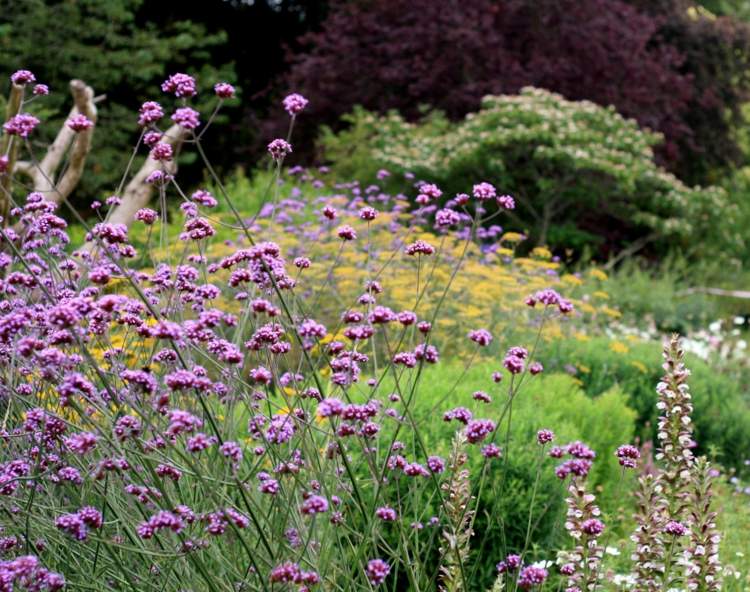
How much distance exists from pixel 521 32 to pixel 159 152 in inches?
465

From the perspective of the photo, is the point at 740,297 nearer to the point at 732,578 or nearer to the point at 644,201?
the point at 644,201

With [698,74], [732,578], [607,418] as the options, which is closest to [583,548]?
[732,578]

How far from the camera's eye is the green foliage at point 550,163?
11.3 m

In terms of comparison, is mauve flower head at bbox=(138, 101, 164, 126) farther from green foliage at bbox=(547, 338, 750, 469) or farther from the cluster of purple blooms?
green foliage at bbox=(547, 338, 750, 469)

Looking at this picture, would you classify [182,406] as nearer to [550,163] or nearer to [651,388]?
[651,388]

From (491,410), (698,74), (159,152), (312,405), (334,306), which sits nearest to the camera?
(159,152)

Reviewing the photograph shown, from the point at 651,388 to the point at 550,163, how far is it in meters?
5.62

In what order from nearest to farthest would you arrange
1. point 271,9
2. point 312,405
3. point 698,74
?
point 312,405
point 698,74
point 271,9

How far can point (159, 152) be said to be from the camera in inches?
84.5

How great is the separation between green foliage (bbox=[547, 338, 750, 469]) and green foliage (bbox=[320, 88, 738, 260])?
4654 mm

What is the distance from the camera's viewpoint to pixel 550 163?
11648 millimetres

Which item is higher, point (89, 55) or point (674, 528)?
point (674, 528)

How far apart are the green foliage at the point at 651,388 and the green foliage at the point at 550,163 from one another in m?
4.65

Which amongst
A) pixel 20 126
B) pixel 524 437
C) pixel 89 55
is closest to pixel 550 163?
pixel 89 55
